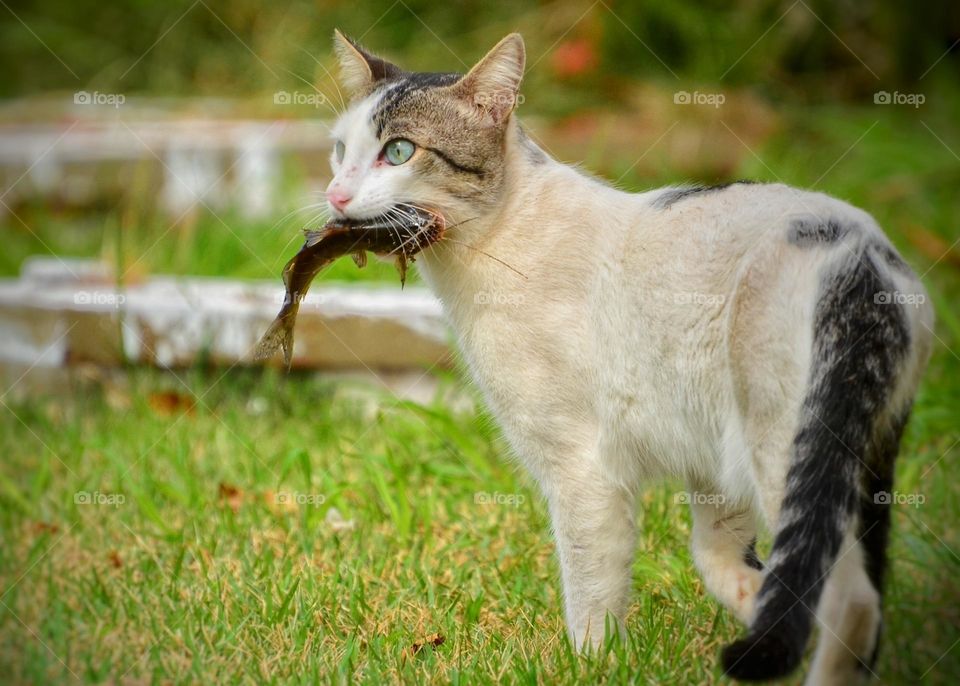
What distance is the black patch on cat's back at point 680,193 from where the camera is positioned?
3000 mm

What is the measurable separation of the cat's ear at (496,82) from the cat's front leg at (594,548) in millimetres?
1056

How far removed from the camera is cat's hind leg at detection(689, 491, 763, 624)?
3.07 meters

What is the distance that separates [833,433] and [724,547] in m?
0.79

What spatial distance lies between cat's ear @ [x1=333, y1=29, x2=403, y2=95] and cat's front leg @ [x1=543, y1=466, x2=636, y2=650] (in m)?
1.38

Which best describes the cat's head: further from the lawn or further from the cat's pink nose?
the lawn

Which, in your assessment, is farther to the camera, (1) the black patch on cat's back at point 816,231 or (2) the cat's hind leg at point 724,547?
(2) the cat's hind leg at point 724,547

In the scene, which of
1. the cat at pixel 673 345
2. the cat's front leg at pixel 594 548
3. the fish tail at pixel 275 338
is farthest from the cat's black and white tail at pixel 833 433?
the fish tail at pixel 275 338

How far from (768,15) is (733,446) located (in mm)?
6327

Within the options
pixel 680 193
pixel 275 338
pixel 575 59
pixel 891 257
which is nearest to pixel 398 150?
pixel 275 338

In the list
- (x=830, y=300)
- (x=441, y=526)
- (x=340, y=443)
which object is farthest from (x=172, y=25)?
(x=830, y=300)

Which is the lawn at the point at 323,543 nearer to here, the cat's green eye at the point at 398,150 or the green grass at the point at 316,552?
the green grass at the point at 316,552

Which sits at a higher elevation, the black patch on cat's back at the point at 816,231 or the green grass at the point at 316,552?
the black patch on cat's back at the point at 816,231

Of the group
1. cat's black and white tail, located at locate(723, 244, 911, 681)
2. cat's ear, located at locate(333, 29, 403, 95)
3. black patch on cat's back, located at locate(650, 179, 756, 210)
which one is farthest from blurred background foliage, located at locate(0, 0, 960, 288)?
cat's black and white tail, located at locate(723, 244, 911, 681)

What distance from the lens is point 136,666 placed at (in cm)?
297
